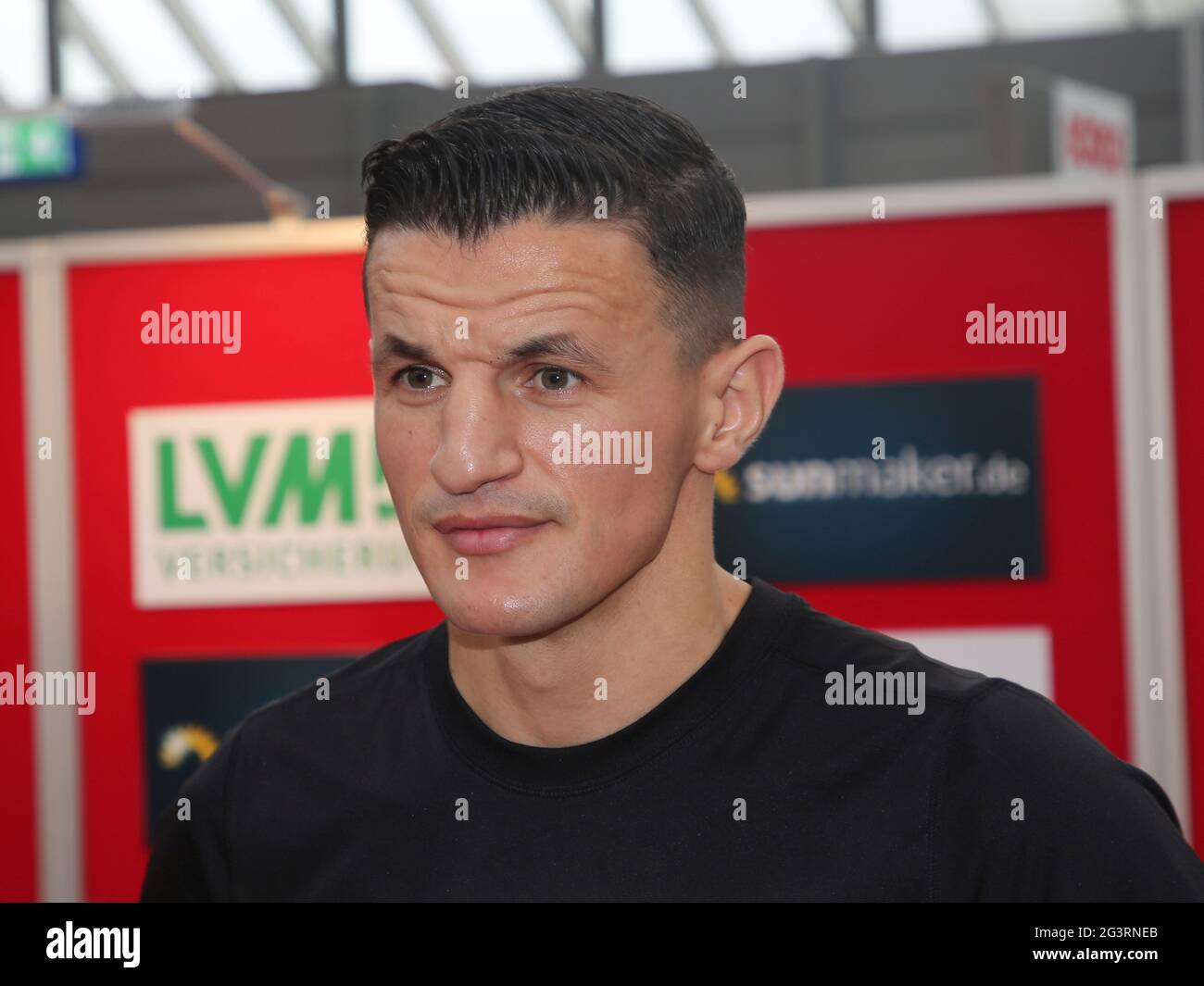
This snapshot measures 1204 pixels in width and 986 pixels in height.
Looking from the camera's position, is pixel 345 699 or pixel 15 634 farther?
pixel 15 634

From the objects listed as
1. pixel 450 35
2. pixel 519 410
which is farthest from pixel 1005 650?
pixel 450 35

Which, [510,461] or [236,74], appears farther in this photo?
[236,74]

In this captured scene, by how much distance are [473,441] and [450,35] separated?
1020cm

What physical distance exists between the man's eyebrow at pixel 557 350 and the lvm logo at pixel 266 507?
5.21 feet

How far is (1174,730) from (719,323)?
5.45ft

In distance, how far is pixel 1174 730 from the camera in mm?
2666

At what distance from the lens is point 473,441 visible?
120cm

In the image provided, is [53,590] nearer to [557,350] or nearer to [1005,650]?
[1005,650]

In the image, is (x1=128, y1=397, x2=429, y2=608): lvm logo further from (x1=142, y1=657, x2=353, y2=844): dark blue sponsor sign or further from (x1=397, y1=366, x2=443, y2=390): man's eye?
(x1=397, y1=366, x2=443, y2=390): man's eye

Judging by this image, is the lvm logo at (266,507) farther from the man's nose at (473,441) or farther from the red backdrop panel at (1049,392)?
the man's nose at (473,441)

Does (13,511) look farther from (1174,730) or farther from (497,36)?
(497,36)

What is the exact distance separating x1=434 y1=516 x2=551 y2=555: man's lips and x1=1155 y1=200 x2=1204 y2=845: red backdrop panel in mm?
1811

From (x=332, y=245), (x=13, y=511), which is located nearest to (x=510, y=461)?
(x=332, y=245)
